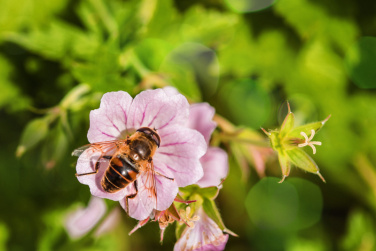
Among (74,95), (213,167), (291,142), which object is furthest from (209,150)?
(74,95)

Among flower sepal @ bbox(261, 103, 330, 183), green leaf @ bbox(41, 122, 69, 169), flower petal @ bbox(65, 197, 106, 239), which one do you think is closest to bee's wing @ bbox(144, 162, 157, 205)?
flower sepal @ bbox(261, 103, 330, 183)

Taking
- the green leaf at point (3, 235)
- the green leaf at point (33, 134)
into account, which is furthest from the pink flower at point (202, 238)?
the green leaf at point (3, 235)

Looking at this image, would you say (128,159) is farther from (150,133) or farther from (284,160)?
(284,160)

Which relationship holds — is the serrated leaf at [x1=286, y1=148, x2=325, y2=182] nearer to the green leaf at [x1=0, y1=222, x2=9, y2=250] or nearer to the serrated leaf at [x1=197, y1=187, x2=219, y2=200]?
the serrated leaf at [x1=197, y1=187, x2=219, y2=200]

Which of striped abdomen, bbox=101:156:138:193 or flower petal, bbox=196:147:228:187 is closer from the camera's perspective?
striped abdomen, bbox=101:156:138:193

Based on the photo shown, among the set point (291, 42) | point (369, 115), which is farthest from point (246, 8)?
point (369, 115)

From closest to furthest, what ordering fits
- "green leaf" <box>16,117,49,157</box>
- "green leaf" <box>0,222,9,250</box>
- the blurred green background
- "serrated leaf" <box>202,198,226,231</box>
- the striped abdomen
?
the striped abdomen → "serrated leaf" <box>202,198,226,231</box> → "green leaf" <box>16,117,49,157</box> → the blurred green background → "green leaf" <box>0,222,9,250</box>

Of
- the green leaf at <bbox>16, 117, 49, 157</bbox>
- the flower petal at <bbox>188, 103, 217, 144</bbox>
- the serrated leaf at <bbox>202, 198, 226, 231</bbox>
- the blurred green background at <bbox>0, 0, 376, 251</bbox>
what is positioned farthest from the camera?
the blurred green background at <bbox>0, 0, 376, 251</bbox>
